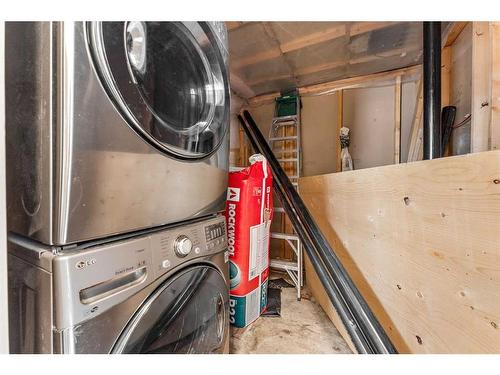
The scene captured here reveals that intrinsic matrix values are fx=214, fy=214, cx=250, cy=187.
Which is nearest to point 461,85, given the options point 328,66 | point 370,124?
point 370,124

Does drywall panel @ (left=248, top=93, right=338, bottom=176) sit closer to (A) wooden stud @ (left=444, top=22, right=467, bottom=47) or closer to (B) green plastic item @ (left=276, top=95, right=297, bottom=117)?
(B) green plastic item @ (left=276, top=95, right=297, bottom=117)

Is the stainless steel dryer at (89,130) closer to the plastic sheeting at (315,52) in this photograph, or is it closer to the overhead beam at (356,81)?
the plastic sheeting at (315,52)

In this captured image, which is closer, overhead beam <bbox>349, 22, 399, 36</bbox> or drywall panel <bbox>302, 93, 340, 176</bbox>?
overhead beam <bbox>349, 22, 399, 36</bbox>

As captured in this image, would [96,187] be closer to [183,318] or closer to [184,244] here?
[184,244]

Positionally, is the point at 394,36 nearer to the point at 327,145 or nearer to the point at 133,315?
the point at 327,145

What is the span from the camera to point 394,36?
143cm

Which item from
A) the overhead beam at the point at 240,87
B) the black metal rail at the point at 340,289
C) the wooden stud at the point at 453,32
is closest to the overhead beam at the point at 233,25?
the overhead beam at the point at 240,87

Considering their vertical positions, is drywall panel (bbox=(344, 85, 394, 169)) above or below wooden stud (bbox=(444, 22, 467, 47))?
below

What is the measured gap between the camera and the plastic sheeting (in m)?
1.36

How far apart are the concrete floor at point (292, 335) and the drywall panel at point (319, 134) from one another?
4.17 feet

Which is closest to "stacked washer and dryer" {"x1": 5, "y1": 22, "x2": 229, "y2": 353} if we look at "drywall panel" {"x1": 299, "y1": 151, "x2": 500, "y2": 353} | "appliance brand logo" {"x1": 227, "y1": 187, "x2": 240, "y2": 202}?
"appliance brand logo" {"x1": 227, "y1": 187, "x2": 240, "y2": 202}

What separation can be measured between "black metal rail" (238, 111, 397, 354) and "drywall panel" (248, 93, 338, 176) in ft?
2.58
